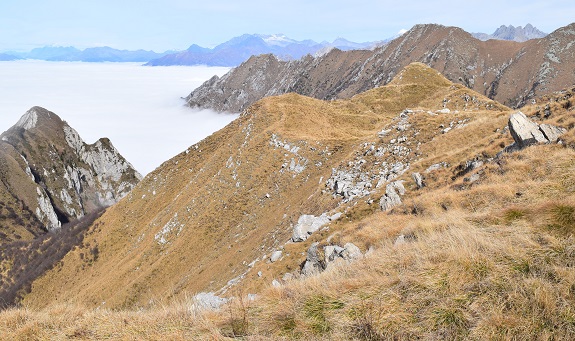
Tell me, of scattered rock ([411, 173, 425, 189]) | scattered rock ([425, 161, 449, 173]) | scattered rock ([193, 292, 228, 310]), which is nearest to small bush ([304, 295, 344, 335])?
scattered rock ([193, 292, 228, 310])

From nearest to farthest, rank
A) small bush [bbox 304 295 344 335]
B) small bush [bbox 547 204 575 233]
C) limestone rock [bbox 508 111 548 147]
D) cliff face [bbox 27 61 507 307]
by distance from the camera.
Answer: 1. small bush [bbox 304 295 344 335]
2. small bush [bbox 547 204 575 233]
3. limestone rock [bbox 508 111 548 147]
4. cliff face [bbox 27 61 507 307]

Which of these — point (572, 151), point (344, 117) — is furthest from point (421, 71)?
point (572, 151)

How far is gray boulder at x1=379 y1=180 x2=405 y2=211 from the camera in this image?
18.4 meters

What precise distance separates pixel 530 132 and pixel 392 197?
7.69 meters

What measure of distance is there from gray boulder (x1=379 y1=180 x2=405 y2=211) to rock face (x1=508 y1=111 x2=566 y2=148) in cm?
668

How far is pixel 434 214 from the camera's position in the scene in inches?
500

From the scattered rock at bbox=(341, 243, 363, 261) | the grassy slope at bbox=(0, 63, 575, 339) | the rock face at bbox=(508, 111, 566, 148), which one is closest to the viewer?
the grassy slope at bbox=(0, 63, 575, 339)

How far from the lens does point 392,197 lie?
18.9m

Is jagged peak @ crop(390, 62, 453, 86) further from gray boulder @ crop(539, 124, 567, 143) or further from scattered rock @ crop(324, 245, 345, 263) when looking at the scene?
scattered rock @ crop(324, 245, 345, 263)

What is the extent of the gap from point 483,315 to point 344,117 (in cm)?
5279

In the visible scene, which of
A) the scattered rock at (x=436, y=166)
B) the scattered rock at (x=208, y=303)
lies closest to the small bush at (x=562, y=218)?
the scattered rock at (x=208, y=303)

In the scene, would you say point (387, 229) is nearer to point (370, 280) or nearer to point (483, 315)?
point (370, 280)

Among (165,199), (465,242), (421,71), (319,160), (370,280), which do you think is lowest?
(165,199)

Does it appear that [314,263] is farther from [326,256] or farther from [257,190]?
[257,190]
